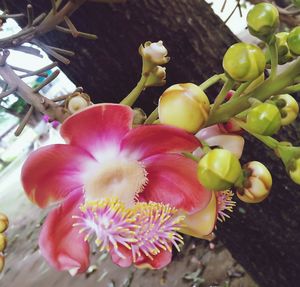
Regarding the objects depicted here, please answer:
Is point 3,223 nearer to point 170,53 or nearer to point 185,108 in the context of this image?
point 185,108

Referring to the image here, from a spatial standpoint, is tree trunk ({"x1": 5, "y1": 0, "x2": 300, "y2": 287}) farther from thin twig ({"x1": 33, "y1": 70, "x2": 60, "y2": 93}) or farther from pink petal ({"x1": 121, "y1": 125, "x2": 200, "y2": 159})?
pink petal ({"x1": 121, "y1": 125, "x2": 200, "y2": 159})

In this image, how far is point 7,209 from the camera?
5.00m

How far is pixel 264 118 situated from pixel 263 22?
0.07 meters

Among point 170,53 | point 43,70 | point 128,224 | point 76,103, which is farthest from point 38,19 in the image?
point 170,53

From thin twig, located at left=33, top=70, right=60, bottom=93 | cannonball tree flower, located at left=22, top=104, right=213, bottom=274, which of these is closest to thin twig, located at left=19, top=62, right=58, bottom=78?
thin twig, located at left=33, top=70, right=60, bottom=93

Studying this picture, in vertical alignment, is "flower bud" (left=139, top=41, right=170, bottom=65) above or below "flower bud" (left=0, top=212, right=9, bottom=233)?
above

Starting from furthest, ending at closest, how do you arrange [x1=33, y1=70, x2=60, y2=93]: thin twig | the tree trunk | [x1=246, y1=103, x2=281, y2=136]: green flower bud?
the tree trunk → [x1=33, y1=70, x2=60, y2=93]: thin twig → [x1=246, y1=103, x2=281, y2=136]: green flower bud

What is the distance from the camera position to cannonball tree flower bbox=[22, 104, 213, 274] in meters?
0.38

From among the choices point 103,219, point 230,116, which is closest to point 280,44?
point 230,116

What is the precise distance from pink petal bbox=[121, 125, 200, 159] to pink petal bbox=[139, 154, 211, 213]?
11 mm

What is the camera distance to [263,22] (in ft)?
1.19

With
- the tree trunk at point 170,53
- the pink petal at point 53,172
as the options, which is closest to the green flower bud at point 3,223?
the pink petal at point 53,172

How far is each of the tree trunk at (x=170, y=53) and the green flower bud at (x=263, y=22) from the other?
477 millimetres

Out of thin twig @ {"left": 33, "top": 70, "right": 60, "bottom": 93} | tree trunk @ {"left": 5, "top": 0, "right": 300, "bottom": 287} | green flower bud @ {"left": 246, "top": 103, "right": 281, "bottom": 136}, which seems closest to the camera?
green flower bud @ {"left": 246, "top": 103, "right": 281, "bottom": 136}
